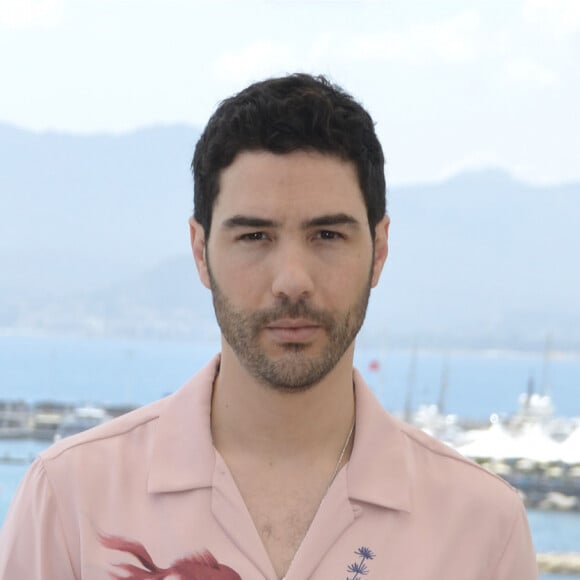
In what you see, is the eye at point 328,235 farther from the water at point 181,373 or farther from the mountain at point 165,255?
the mountain at point 165,255

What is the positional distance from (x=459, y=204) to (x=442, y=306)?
5047 mm

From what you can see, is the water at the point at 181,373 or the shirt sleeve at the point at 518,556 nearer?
the shirt sleeve at the point at 518,556

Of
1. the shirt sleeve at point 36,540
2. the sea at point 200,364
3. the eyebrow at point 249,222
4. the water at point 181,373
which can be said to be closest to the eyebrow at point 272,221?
the eyebrow at point 249,222

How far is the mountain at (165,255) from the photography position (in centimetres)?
2058

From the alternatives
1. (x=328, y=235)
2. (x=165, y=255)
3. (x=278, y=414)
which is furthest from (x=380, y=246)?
(x=165, y=255)

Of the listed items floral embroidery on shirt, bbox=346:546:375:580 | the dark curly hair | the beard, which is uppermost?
the dark curly hair

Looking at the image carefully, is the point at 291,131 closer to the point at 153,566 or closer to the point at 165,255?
the point at 153,566

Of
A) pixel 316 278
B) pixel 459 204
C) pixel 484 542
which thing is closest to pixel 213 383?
pixel 316 278

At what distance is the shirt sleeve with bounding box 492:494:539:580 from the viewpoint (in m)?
1.39

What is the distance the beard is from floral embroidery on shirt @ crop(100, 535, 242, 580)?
210 mm

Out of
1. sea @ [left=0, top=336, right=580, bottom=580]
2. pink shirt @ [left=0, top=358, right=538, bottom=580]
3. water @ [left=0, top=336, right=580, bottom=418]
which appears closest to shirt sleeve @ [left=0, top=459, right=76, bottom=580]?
pink shirt @ [left=0, top=358, right=538, bottom=580]

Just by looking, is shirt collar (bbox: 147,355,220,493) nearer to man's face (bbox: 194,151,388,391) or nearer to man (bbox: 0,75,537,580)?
man (bbox: 0,75,537,580)

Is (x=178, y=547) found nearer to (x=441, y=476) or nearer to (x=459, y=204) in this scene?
(x=441, y=476)

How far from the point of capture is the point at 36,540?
1.33 m
